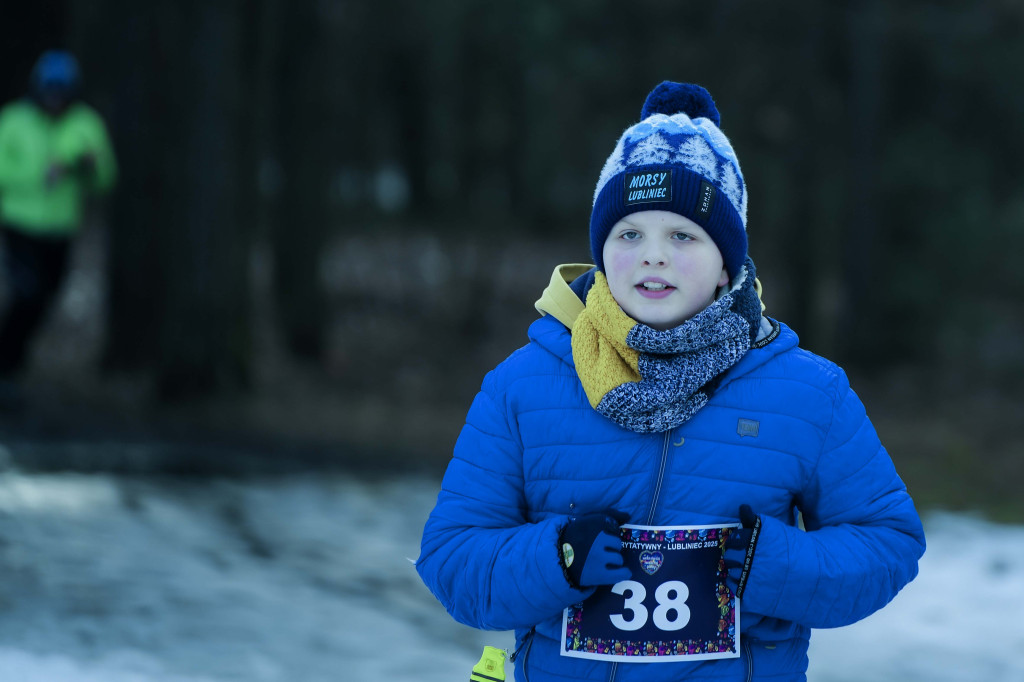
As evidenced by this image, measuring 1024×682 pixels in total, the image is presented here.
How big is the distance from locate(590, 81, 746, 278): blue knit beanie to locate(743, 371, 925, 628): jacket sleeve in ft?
1.30

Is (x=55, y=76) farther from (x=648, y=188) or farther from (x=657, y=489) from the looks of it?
(x=657, y=489)

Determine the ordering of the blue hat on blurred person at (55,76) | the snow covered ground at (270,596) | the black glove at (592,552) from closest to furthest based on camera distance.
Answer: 1. the black glove at (592,552)
2. the snow covered ground at (270,596)
3. the blue hat on blurred person at (55,76)

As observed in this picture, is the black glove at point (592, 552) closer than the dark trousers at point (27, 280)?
Yes

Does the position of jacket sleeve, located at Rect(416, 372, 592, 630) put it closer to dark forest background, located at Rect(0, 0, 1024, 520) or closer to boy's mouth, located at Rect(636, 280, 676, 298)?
boy's mouth, located at Rect(636, 280, 676, 298)

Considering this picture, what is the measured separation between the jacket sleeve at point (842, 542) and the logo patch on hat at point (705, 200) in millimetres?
428

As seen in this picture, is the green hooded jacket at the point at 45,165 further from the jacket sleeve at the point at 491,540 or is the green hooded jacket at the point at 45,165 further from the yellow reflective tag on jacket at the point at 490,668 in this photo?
the yellow reflective tag on jacket at the point at 490,668

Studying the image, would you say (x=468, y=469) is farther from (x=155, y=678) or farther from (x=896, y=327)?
(x=896, y=327)

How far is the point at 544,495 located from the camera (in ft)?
7.87

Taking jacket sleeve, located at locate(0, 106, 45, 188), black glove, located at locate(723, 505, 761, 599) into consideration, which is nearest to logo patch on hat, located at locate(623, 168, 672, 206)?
black glove, located at locate(723, 505, 761, 599)

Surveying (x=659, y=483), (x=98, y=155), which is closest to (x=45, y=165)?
(x=98, y=155)

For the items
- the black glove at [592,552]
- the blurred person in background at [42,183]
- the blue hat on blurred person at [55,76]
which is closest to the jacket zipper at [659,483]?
the black glove at [592,552]

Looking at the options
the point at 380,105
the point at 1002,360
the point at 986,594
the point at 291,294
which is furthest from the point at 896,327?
the point at 380,105

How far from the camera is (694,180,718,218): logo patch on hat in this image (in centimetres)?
243

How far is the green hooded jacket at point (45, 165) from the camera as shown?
8906 mm
